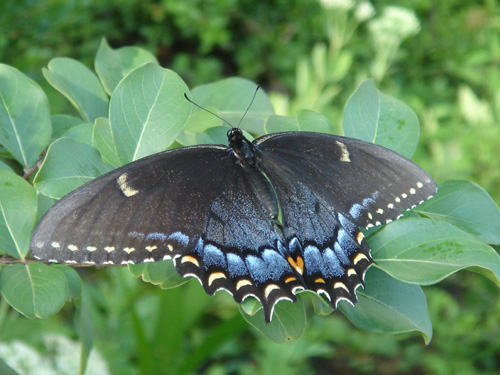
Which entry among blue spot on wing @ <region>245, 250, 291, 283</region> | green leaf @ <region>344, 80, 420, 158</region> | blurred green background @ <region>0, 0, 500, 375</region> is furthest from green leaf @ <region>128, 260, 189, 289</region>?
blurred green background @ <region>0, 0, 500, 375</region>

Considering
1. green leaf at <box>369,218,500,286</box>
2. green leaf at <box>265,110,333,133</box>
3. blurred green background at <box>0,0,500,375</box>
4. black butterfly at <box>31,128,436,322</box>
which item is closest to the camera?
green leaf at <box>369,218,500,286</box>

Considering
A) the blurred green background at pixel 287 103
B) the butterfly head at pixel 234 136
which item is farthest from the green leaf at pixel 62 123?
the blurred green background at pixel 287 103

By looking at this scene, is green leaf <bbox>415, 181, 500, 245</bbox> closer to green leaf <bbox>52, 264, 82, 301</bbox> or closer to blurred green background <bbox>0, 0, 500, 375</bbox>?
green leaf <bbox>52, 264, 82, 301</bbox>

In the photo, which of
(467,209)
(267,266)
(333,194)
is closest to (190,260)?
(267,266)

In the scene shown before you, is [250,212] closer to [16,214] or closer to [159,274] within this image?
[159,274]

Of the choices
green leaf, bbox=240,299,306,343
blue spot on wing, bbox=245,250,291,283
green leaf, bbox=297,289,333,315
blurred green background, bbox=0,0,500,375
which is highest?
green leaf, bbox=297,289,333,315

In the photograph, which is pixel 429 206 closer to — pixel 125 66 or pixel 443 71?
pixel 125 66

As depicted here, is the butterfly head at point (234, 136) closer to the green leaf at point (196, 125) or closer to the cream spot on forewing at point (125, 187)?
the green leaf at point (196, 125)
